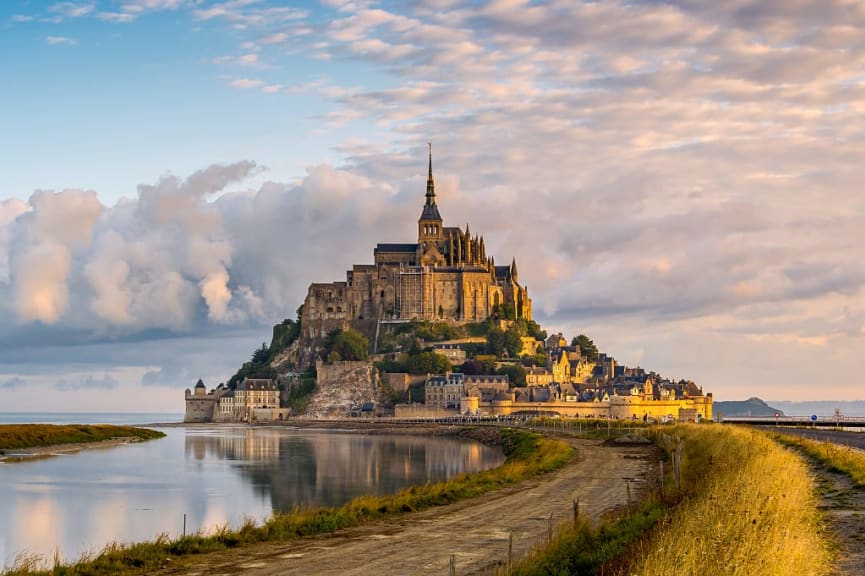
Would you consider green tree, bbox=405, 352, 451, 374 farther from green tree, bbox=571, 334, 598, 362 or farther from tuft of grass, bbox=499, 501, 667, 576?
tuft of grass, bbox=499, 501, 667, 576

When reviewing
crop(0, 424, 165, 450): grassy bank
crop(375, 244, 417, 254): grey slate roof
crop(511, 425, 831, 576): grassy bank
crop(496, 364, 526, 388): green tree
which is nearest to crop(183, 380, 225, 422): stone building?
crop(375, 244, 417, 254): grey slate roof

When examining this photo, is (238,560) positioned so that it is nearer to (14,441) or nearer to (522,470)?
(522,470)

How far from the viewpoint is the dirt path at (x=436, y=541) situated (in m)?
17.8

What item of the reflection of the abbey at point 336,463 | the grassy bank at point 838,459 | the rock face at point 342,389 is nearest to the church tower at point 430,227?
the rock face at point 342,389

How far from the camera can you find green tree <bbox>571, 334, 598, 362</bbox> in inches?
6191

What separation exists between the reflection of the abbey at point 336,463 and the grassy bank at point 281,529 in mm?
5956

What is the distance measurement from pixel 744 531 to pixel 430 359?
394ft

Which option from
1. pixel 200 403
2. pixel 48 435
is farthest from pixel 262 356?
pixel 48 435

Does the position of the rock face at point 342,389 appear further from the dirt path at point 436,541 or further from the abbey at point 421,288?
the dirt path at point 436,541

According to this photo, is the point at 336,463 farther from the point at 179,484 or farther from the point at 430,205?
the point at 430,205

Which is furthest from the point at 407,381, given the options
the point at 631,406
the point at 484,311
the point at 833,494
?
the point at 833,494

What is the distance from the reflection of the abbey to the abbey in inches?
2151

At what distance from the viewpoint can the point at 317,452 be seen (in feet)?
236

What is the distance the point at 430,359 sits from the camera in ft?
436
